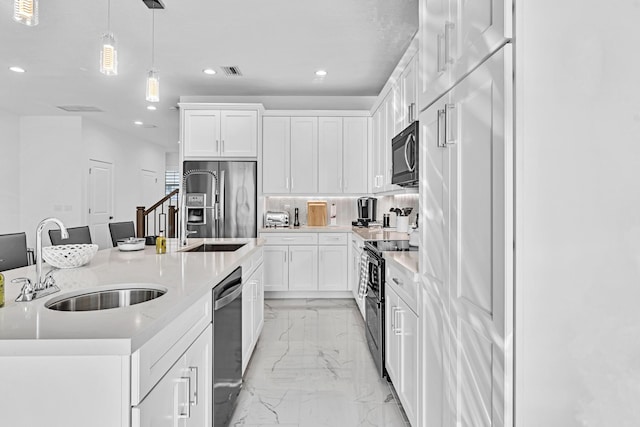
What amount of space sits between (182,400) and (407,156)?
203 centimetres

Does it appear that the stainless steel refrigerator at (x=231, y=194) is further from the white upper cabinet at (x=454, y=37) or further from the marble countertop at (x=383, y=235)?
the white upper cabinet at (x=454, y=37)

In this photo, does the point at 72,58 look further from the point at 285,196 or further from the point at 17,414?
the point at 17,414

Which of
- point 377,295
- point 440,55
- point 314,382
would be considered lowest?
point 314,382

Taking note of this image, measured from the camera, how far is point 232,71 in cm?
463

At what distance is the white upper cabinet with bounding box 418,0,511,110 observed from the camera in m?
1.04

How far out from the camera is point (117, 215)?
809cm

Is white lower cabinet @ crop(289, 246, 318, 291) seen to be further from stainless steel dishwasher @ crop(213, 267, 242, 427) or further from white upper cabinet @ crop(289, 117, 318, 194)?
stainless steel dishwasher @ crop(213, 267, 242, 427)

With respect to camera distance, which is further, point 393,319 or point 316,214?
point 316,214

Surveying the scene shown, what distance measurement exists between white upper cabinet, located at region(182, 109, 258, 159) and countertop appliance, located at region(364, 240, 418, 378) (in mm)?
2686

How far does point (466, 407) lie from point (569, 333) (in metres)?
0.56

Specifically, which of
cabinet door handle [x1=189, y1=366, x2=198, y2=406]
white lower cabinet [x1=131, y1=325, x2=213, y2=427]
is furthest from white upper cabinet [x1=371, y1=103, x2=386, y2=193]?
cabinet door handle [x1=189, y1=366, x2=198, y2=406]

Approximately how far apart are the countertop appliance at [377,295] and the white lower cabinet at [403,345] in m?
0.09

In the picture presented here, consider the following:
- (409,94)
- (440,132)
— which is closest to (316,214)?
(409,94)

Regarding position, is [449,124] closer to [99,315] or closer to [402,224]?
[99,315]
